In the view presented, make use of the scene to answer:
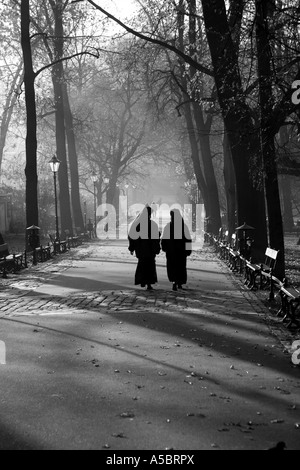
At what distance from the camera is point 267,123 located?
15.1 m

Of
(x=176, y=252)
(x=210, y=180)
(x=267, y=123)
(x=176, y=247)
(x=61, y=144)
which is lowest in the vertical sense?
(x=176, y=252)

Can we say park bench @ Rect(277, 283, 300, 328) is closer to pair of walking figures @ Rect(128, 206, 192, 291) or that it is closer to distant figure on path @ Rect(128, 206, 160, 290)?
pair of walking figures @ Rect(128, 206, 192, 291)

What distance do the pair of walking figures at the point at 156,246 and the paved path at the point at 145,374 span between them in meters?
1.32

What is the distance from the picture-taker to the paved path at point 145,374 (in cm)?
625

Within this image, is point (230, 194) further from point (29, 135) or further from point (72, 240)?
point (72, 240)

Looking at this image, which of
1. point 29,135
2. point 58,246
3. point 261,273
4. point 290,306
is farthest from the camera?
point 58,246

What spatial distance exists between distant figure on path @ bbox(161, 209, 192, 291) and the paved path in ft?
4.15

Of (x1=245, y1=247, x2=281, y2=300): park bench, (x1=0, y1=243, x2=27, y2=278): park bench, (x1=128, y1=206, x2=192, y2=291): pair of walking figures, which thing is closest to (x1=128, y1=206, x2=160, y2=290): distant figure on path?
(x1=128, y1=206, x2=192, y2=291): pair of walking figures

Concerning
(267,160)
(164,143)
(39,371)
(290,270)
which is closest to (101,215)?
(164,143)

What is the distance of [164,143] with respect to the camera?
204 ft

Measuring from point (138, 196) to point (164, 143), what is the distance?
2713 inches

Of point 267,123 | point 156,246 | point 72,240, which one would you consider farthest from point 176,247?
point 72,240

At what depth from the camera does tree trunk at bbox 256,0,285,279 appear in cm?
1287

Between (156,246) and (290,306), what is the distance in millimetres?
6109
